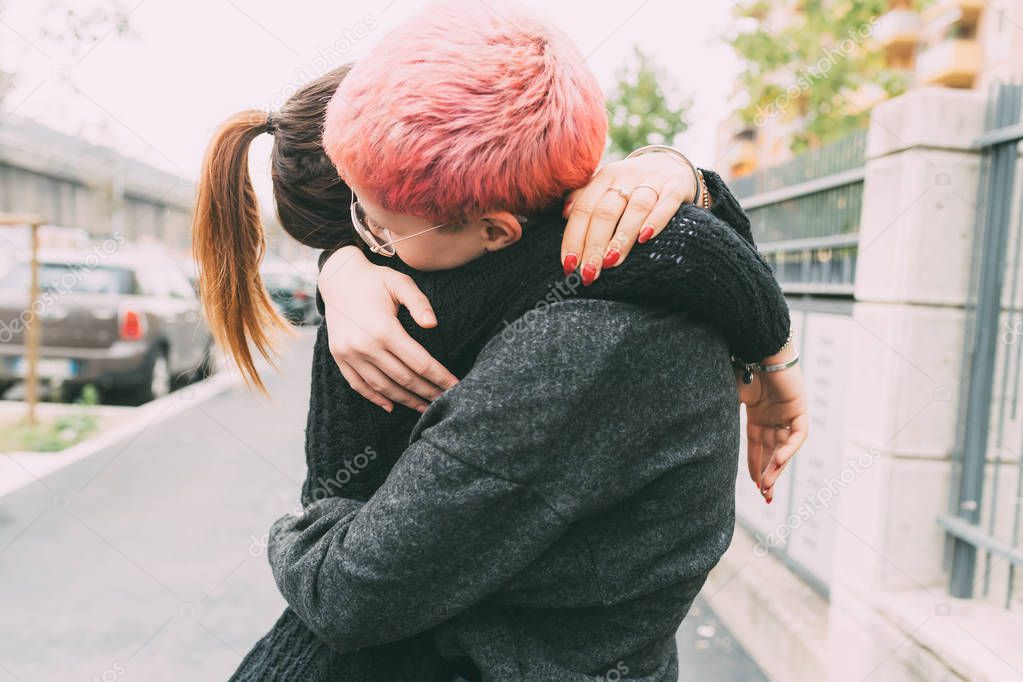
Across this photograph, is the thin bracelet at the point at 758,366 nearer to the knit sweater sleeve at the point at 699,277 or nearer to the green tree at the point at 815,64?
the knit sweater sleeve at the point at 699,277

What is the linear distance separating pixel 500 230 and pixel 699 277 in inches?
9.4

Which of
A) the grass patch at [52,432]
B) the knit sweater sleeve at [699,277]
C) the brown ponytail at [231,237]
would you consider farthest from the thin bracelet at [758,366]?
the grass patch at [52,432]

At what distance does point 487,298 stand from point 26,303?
27.6ft

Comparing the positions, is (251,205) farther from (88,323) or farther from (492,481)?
(88,323)

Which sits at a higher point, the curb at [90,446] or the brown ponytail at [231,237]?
Answer: the brown ponytail at [231,237]

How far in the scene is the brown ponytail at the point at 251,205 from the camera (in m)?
1.18

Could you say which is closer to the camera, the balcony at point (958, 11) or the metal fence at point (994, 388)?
the metal fence at point (994, 388)

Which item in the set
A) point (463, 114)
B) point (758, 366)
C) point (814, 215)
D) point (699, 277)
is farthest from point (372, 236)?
point (814, 215)


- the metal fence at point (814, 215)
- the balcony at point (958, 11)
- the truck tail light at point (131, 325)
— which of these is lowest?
the truck tail light at point (131, 325)

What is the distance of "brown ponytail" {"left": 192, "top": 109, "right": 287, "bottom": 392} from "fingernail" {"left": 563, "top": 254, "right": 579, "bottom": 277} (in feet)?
1.77

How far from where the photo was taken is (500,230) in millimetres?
958
